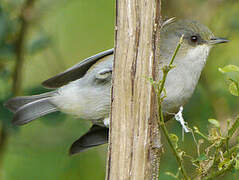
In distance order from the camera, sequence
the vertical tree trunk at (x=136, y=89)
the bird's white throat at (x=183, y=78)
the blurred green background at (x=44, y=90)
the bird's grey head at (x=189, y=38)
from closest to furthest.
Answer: the vertical tree trunk at (x=136, y=89)
the bird's white throat at (x=183, y=78)
the bird's grey head at (x=189, y=38)
the blurred green background at (x=44, y=90)

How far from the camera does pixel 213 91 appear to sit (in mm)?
3982

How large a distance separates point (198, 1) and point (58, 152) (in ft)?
6.79

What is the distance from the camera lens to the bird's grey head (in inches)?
133

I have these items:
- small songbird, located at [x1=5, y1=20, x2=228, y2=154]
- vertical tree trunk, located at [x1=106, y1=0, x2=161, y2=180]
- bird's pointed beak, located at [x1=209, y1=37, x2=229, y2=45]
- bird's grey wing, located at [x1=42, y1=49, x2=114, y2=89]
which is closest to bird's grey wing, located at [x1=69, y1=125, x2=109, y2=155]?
small songbird, located at [x1=5, y1=20, x2=228, y2=154]

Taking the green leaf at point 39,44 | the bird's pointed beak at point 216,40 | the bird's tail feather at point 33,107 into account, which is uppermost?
the green leaf at point 39,44

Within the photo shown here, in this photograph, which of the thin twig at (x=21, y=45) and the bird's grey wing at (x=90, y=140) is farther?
the thin twig at (x=21, y=45)

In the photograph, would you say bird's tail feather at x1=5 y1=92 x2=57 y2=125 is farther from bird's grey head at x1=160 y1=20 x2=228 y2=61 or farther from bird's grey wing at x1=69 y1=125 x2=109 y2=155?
bird's grey head at x1=160 y1=20 x2=228 y2=61

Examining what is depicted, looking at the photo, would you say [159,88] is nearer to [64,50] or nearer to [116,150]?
[116,150]

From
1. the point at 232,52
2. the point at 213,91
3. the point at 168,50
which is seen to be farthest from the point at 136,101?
the point at 232,52

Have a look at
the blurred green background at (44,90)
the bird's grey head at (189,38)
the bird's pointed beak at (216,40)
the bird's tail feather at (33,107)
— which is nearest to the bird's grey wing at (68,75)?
the bird's tail feather at (33,107)

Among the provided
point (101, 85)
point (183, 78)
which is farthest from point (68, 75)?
point (183, 78)

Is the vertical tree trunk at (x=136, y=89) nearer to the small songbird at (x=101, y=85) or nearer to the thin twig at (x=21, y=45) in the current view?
the small songbird at (x=101, y=85)

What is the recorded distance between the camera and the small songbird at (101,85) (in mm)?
3238

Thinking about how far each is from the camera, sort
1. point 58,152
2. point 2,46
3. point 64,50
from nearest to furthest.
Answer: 1. point 2,46
2. point 58,152
3. point 64,50
